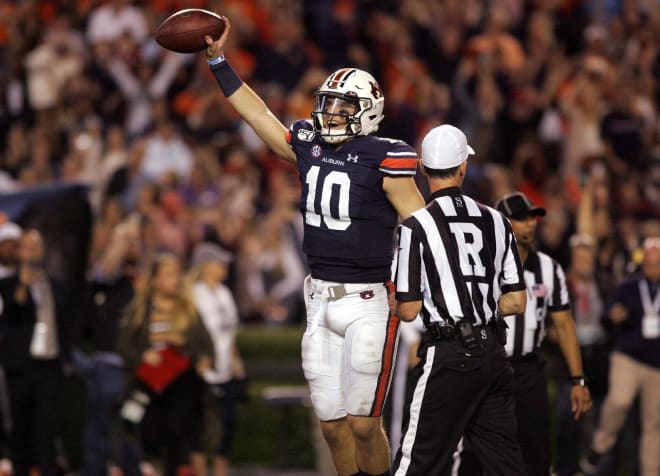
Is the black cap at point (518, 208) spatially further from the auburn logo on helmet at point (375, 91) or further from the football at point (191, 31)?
the football at point (191, 31)

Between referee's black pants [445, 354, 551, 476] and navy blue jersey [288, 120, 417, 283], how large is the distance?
1.48 meters

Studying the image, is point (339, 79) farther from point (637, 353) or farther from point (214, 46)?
point (637, 353)

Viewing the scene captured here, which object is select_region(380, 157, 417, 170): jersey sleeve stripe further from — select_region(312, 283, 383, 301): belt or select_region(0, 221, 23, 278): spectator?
select_region(0, 221, 23, 278): spectator

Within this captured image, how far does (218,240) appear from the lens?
44.4 feet

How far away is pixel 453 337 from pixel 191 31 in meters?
2.16

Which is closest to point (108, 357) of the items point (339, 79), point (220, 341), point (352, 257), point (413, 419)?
point (220, 341)

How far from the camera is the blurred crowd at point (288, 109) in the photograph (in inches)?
534

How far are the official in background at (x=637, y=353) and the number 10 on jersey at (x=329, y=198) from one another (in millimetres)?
4018

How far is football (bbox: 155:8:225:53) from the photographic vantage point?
7.19 metres

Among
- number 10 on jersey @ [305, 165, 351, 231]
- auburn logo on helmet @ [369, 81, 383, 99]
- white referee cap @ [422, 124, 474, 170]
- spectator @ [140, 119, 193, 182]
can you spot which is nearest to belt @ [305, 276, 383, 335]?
number 10 on jersey @ [305, 165, 351, 231]

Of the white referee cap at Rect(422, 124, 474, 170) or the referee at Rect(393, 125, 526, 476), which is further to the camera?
the white referee cap at Rect(422, 124, 474, 170)

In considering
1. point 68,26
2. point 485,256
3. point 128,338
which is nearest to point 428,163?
point 485,256

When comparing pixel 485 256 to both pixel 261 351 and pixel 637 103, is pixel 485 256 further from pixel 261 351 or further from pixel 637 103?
pixel 637 103

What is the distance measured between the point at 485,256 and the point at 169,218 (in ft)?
25.9
